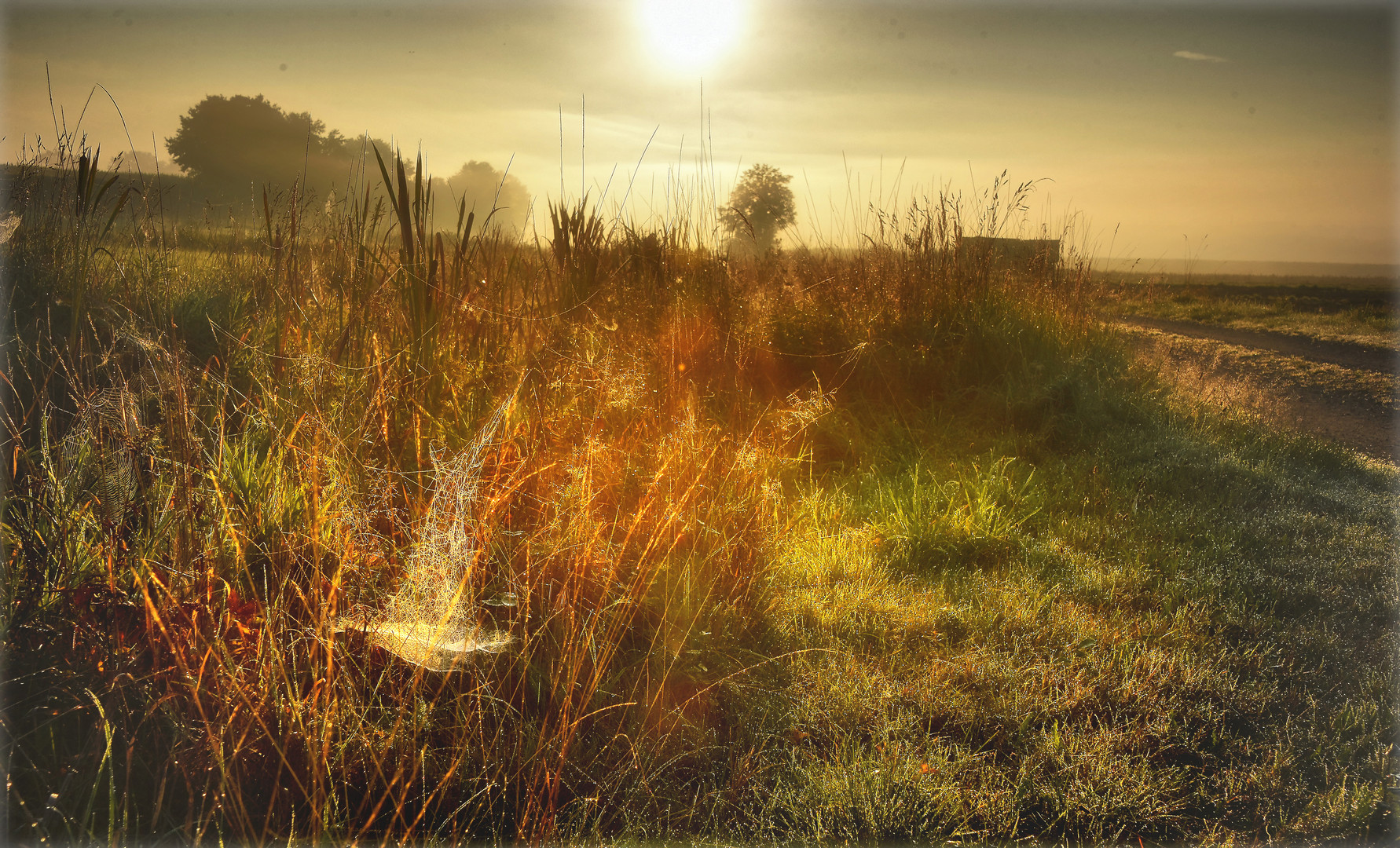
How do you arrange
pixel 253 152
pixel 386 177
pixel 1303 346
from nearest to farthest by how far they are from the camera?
pixel 386 177 < pixel 253 152 < pixel 1303 346

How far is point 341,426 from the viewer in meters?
2.16

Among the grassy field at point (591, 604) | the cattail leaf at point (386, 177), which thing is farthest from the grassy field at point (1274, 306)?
the cattail leaf at point (386, 177)

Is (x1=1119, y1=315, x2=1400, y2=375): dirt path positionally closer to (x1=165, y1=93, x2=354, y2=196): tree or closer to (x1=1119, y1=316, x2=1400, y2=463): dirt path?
(x1=1119, y1=316, x2=1400, y2=463): dirt path

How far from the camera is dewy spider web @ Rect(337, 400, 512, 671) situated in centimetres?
173

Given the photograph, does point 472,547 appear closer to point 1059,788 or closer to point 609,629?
point 609,629

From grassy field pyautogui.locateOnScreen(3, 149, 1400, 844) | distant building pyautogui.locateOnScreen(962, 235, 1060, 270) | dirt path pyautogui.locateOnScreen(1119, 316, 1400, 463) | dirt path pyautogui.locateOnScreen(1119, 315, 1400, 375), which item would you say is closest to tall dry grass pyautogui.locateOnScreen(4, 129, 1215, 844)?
grassy field pyautogui.locateOnScreen(3, 149, 1400, 844)

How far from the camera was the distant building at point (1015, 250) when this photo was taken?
5.37 m

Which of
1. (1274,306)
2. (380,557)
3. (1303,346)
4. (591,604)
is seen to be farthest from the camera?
(1274,306)

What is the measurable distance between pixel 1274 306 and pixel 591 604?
1673 cm

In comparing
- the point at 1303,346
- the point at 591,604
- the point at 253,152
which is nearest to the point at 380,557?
the point at 591,604

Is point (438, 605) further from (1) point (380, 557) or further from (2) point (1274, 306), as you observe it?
(2) point (1274, 306)

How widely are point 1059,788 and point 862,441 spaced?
2.49m

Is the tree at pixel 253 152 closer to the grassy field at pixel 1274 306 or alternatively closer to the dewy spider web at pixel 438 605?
the dewy spider web at pixel 438 605

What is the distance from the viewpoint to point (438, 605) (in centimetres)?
183
